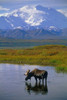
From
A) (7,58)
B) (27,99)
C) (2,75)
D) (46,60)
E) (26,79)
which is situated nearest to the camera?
(27,99)

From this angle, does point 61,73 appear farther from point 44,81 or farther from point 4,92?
point 4,92

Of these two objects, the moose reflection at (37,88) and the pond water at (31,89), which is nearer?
the pond water at (31,89)

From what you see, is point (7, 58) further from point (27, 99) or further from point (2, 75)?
point (27, 99)

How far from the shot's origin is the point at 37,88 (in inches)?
1083

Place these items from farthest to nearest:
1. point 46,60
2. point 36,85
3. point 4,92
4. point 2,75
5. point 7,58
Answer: point 7,58, point 46,60, point 2,75, point 36,85, point 4,92

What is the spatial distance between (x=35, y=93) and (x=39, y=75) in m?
3.52

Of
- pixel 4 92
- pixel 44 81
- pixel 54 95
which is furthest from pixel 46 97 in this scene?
pixel 44 81

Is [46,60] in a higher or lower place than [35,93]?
higher

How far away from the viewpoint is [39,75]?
28.9 m

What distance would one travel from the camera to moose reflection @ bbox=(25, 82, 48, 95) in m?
26.0

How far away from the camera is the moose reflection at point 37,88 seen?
26047 millimetres

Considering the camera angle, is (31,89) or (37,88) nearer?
(31,89)

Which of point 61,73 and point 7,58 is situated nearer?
point 61,73

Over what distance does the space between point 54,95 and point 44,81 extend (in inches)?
217
